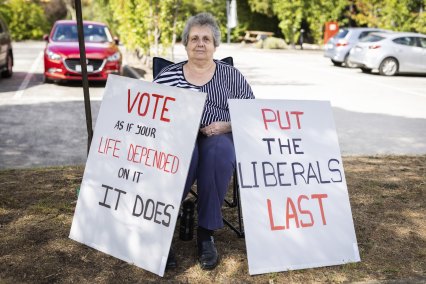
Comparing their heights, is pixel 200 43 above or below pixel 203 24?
below

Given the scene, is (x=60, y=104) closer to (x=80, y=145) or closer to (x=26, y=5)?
(x=80, y=145)

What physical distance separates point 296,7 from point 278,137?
99.0 feet

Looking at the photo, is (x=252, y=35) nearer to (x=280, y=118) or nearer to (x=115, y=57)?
(x=115, y=57)

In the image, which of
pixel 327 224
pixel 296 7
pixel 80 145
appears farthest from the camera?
pixel 296 7

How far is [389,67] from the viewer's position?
18047mm

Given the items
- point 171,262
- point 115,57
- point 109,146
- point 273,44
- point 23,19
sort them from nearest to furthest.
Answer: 1. point 171,262
2. point 109,146
3. point 115,57
4. point 273,44
5. point 23,19

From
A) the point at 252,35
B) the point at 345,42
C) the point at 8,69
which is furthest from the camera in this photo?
the point at 252,35

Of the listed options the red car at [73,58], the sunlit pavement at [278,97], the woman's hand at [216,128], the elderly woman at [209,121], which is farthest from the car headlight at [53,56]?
the woman's hand at [216,128]

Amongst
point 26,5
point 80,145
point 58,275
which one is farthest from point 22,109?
point 26,5

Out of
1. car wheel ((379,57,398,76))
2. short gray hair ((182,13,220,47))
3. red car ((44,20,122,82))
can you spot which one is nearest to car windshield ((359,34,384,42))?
car wheel ((379,57,398,76))

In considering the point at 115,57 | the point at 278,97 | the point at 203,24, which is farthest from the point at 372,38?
the point at 203,24

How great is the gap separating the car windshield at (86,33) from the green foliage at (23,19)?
2369cm

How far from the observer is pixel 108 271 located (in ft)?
10.9

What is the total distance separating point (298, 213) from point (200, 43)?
4.63 feet
